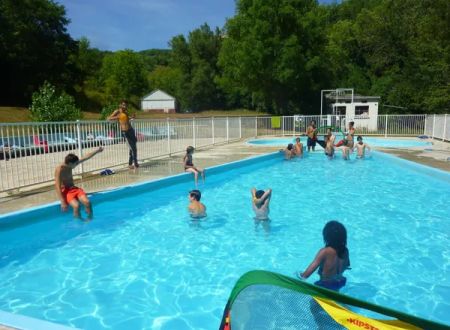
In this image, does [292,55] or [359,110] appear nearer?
[292,55]

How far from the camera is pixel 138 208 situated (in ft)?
28.7

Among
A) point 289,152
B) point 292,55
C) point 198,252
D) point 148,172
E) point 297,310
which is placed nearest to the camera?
point 297,310

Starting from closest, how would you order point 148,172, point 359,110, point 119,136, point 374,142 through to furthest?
1. point 148,172
2. point 119,136
3. point 374,142
4. point 359,110

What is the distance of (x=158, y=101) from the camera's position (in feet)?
251

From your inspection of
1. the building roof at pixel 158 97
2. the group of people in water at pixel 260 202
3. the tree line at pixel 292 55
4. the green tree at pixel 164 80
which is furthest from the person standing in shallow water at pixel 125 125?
the green tree at pixel 164 80

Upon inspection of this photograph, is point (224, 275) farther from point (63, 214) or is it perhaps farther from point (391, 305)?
point (63, 214)

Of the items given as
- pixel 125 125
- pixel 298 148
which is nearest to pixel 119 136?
pixel 125 125

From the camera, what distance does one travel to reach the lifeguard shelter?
2742 cm

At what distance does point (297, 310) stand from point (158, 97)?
77.1 m

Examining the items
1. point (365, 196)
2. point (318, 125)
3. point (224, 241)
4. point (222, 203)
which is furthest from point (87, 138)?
point (318, 125)

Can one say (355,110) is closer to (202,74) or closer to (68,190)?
(68,190)

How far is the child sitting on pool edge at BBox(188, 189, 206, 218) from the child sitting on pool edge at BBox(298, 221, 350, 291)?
144 inches

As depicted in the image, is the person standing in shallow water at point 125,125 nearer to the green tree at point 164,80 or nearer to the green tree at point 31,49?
the green tree at point 31,49

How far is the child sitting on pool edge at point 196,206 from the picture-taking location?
24.9ft
